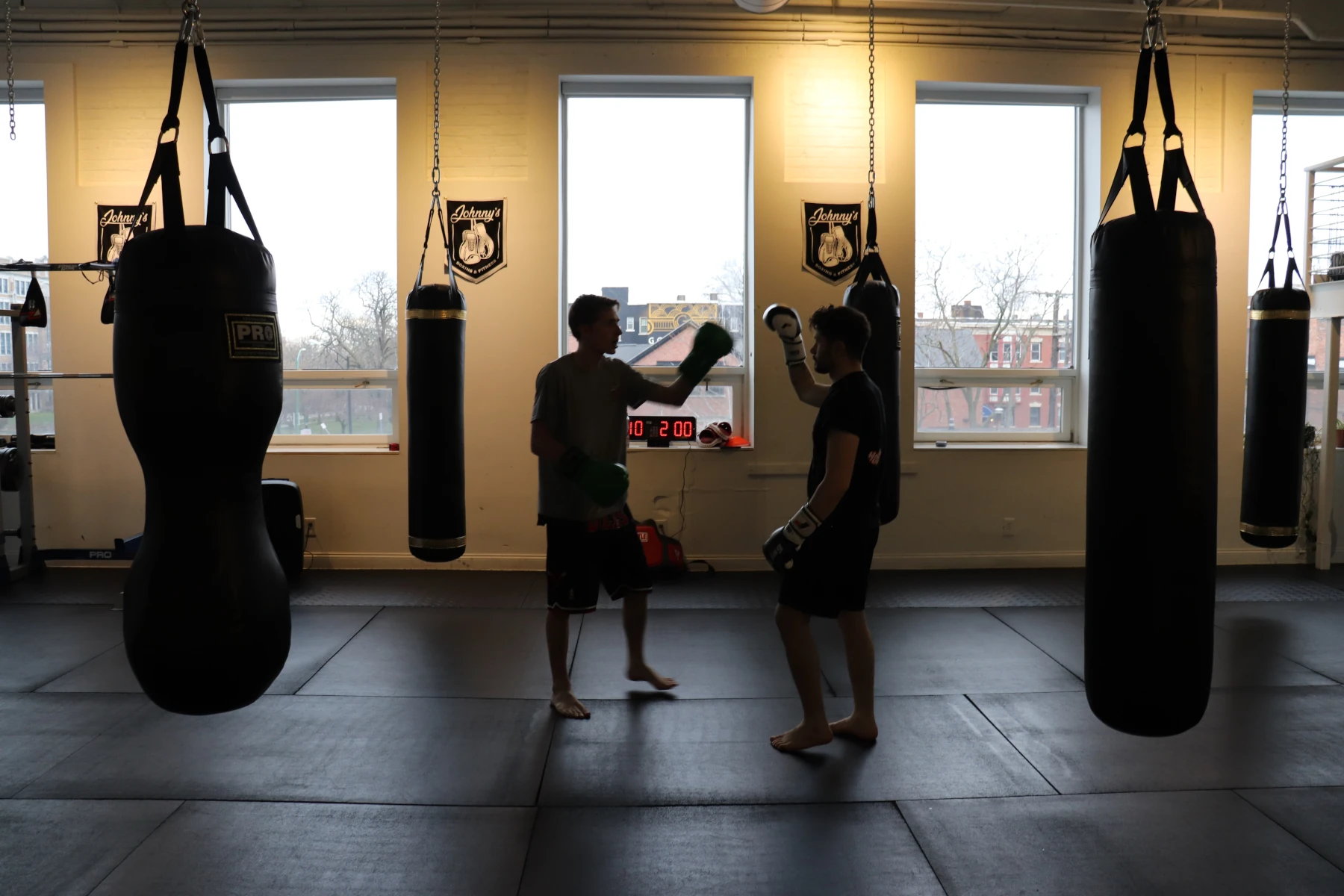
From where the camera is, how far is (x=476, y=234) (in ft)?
20.0

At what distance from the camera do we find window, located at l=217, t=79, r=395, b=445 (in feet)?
20.7

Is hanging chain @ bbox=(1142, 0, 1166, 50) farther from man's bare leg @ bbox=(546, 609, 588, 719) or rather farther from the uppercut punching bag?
man's bare leg @ bbox=(546, 609, 588, 719)

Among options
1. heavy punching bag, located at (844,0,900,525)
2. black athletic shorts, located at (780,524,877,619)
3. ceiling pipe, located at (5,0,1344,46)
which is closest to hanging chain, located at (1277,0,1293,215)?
ceiling pipe, located at (5,0,1344,46)

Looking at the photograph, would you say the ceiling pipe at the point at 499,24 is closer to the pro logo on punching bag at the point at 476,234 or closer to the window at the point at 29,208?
the window at the point at 29,208

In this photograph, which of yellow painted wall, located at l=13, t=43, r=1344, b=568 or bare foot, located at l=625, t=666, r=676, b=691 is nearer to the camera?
bare foot, located at l=625, t=666, r=676, b=691

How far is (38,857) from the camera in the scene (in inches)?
91.5

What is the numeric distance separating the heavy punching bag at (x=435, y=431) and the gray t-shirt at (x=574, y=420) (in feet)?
1.44

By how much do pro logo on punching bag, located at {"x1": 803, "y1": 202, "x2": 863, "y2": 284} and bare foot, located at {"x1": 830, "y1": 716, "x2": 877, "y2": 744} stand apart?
3.65m

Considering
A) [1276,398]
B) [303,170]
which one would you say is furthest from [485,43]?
[1276,398]

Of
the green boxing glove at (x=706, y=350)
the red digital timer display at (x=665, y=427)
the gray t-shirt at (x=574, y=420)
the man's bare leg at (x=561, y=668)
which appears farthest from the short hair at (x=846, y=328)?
the red digital timer display at (x=665, y=427)

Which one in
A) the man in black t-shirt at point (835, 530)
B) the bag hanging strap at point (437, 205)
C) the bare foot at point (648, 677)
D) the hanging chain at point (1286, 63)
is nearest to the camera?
the man in black t-shirt at point (835, 530)

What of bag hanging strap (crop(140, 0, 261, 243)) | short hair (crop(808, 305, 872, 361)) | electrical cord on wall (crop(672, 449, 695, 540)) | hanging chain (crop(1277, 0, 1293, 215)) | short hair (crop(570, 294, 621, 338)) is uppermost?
hanging chain (crop(1277, 0, 1293, 215))

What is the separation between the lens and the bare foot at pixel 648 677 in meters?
3.66

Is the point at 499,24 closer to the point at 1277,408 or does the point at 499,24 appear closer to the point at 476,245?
the point at 476,245
